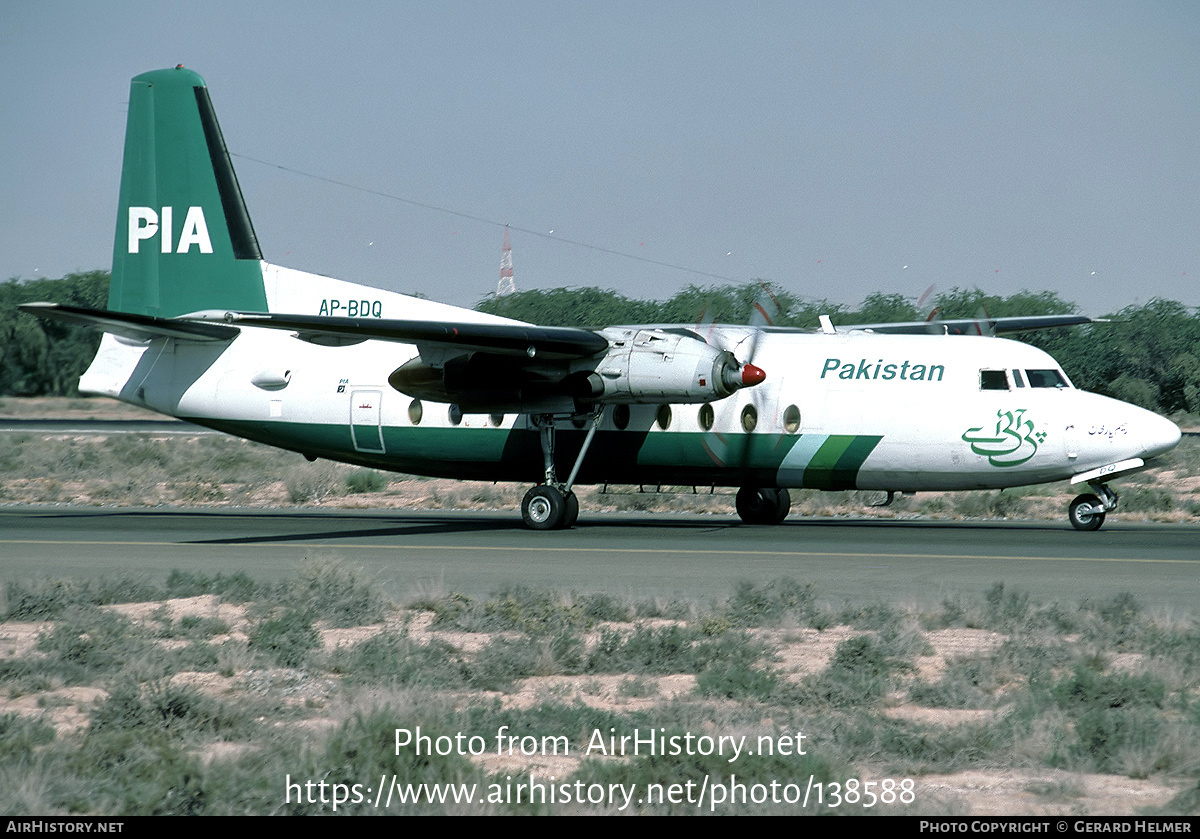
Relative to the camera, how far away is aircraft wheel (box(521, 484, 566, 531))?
23469 mm

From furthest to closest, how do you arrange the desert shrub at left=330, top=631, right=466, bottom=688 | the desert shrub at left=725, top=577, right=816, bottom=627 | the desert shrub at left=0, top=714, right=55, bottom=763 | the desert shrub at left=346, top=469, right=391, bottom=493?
the desert shrub at left=346, top=469, right=391, bottom=493 < the desert shrub at left=725, top=577, right=816, bottom=627 < the desert shrub at left=330, top=631, right=466, bottom=688 < the desert shrub at left=0, top=714, right=55, bottom=763

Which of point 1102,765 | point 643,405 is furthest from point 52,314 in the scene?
point 1102,765

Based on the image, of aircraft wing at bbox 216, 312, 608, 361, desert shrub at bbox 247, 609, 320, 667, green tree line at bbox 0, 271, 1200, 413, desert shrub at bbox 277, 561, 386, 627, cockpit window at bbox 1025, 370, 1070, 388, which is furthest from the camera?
green tree line at bbox 0, 271, 1200, 413

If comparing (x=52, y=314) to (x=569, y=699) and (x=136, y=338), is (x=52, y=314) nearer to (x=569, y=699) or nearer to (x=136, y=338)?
(x=136, y=338)

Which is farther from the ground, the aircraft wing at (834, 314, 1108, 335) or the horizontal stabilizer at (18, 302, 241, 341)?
the aircraft wing at (834, 314, 1108, 335)

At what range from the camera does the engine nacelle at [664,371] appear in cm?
2200

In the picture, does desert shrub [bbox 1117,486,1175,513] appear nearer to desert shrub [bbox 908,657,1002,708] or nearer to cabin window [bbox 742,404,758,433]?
cabin window [bbox 742,404,758,433]

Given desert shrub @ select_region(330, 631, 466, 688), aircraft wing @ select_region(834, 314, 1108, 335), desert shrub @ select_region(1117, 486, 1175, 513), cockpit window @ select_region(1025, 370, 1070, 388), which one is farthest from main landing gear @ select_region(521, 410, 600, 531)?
desert shrub @ select_region(1117, 486, 1175, 513)

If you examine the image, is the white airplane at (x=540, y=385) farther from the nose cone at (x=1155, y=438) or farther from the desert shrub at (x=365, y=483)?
the desert shrub at (x=365, y=483)

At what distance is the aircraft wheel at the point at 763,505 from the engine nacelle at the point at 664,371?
3.30m

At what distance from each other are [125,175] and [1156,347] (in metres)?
59.9

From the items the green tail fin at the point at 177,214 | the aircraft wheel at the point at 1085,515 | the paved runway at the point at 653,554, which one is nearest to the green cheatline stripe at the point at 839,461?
the paved runway at the point at 653,554

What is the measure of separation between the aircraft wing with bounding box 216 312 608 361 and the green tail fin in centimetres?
521

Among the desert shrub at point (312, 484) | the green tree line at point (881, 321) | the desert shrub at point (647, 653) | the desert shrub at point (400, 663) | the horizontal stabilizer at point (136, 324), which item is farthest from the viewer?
the green tree line at point (881, 321)
